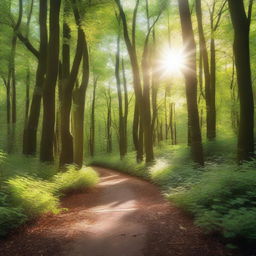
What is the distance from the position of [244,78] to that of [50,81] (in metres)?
7.42

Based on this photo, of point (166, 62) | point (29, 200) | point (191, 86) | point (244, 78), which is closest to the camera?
point (29, 200)

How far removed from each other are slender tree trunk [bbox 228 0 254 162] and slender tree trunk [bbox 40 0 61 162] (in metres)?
6.81

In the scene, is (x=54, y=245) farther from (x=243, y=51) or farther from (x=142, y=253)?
(x=243, y=51)

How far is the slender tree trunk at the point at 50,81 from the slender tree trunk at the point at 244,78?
6809 millimetres

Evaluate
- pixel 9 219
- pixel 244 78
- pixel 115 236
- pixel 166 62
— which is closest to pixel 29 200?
pixel 9 219

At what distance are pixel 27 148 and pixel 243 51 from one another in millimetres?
10734

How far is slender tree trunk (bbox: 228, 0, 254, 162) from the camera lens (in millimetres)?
8609

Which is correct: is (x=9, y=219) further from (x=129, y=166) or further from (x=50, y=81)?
(x=129, y=166)

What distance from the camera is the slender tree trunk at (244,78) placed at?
8.61m

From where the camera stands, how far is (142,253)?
13.2 ft

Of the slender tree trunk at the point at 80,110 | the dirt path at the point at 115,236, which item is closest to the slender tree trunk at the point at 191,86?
the dirt path at the point at 115,236

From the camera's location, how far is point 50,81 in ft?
37.6

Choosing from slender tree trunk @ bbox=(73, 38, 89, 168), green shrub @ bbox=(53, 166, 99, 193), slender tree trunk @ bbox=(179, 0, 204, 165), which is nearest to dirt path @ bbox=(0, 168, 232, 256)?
green shrub @ bbox=(53, 166, 99, 193)

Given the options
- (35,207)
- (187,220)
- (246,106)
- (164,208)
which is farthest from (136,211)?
(246,106)
